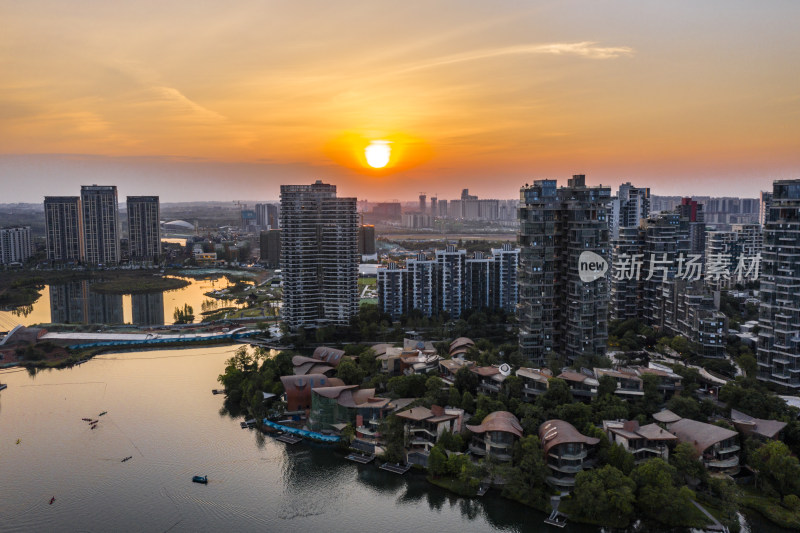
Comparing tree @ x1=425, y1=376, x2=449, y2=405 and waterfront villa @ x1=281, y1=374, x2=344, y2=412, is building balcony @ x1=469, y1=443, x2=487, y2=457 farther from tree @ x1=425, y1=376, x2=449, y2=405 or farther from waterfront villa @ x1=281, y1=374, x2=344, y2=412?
waterfront villa @ x1=281, y1=374, x2=344, y2=412

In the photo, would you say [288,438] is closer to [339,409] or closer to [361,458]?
[339,409]

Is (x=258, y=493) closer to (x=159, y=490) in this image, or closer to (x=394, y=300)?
(x=159, y=490)

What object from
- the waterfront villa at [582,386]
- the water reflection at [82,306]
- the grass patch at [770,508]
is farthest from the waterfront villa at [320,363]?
the water reflection at [82,306]

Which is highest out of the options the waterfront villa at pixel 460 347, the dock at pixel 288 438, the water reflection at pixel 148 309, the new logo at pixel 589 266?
the new logo at pixel 589 266

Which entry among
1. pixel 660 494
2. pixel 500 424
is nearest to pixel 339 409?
pixel 500 424

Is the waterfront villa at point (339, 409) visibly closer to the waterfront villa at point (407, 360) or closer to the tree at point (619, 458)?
the waterfront villa at point (407, 360)

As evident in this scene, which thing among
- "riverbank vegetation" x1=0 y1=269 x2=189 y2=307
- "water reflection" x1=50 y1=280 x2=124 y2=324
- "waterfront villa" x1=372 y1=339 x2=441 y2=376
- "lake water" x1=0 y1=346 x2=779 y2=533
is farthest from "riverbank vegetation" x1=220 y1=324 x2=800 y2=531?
"riverbank vegetation" x1=0 y1=269 x2=189 y2=307
